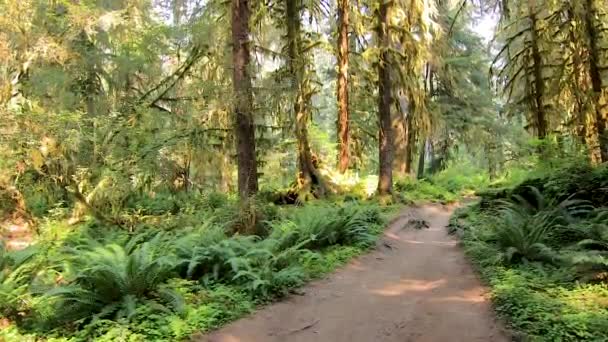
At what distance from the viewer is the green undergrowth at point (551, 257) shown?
15.2 feet

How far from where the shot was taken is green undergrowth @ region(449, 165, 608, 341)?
4.64m

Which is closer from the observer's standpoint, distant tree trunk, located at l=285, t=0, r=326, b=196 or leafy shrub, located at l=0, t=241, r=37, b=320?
leafy shrub, located at l=0, t=241, r=37, b=320

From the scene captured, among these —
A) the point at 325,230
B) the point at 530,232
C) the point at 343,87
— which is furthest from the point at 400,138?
the point at 530,232

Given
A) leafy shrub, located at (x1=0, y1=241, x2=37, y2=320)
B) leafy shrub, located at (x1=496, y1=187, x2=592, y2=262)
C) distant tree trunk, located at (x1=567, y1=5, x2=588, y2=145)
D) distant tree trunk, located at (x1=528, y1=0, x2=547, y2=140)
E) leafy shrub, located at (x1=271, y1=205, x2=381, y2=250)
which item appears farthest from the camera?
distant tree trunk, located at (x1=528, y1=0, x2=547, y2=140)

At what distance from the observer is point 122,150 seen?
499 inches

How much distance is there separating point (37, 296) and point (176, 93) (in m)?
11.9

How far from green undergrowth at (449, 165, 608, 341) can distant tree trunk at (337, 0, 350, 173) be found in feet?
19.9

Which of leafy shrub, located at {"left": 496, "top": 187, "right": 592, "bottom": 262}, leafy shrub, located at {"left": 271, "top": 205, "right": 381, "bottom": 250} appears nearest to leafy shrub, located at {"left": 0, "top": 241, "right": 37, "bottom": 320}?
leafy shrub, located at {"left": 271, "top": 205, "right": 381, "bottom": 250}

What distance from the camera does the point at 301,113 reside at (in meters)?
15.1

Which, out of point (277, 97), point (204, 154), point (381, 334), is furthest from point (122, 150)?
point (381, 334)

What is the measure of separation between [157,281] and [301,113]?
10.1m

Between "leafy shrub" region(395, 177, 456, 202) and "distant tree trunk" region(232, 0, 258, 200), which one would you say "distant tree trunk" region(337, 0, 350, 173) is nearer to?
"leafy shrub" region(395, 177, 456, 202)

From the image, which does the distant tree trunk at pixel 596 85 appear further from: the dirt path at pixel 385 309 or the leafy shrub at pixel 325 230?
the leafy shrub at pixel 325 230

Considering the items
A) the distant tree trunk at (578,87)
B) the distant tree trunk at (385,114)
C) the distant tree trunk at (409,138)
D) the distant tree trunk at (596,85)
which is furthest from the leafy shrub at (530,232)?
the distant tree trunk at (409,138)
